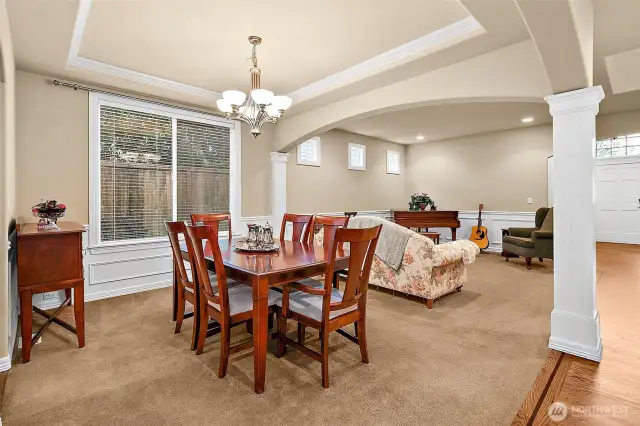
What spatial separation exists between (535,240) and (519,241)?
31 centimetres

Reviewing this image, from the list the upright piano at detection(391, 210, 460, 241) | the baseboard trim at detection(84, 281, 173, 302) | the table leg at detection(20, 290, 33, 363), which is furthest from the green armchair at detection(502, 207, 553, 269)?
the table leg at detection(20, 290, 33, 363)

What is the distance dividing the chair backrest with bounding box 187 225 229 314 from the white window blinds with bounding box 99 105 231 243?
2.38 m

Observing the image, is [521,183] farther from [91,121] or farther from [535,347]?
[91,121]

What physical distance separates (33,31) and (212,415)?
10.7 feet

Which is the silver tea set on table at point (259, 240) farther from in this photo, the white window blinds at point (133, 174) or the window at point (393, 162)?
the window at point (393, 162)

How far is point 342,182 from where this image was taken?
7.18 m

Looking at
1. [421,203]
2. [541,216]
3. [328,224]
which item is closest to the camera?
[328,224]

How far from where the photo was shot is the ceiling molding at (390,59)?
9.36 ft

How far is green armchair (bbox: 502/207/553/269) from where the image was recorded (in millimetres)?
5301

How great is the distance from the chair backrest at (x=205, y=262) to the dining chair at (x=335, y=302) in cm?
42

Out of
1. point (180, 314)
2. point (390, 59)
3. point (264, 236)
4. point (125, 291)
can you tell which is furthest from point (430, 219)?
point (125, 291)

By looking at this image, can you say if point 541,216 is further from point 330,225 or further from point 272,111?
point 272,111

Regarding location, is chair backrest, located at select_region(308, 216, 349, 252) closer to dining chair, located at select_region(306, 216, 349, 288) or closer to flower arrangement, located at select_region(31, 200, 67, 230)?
dining chair, located at select_region(306, 216, 349, 288)

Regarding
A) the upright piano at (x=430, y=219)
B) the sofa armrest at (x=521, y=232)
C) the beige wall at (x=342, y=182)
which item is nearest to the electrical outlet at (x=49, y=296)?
the beige wall at (x=342, y=182)
